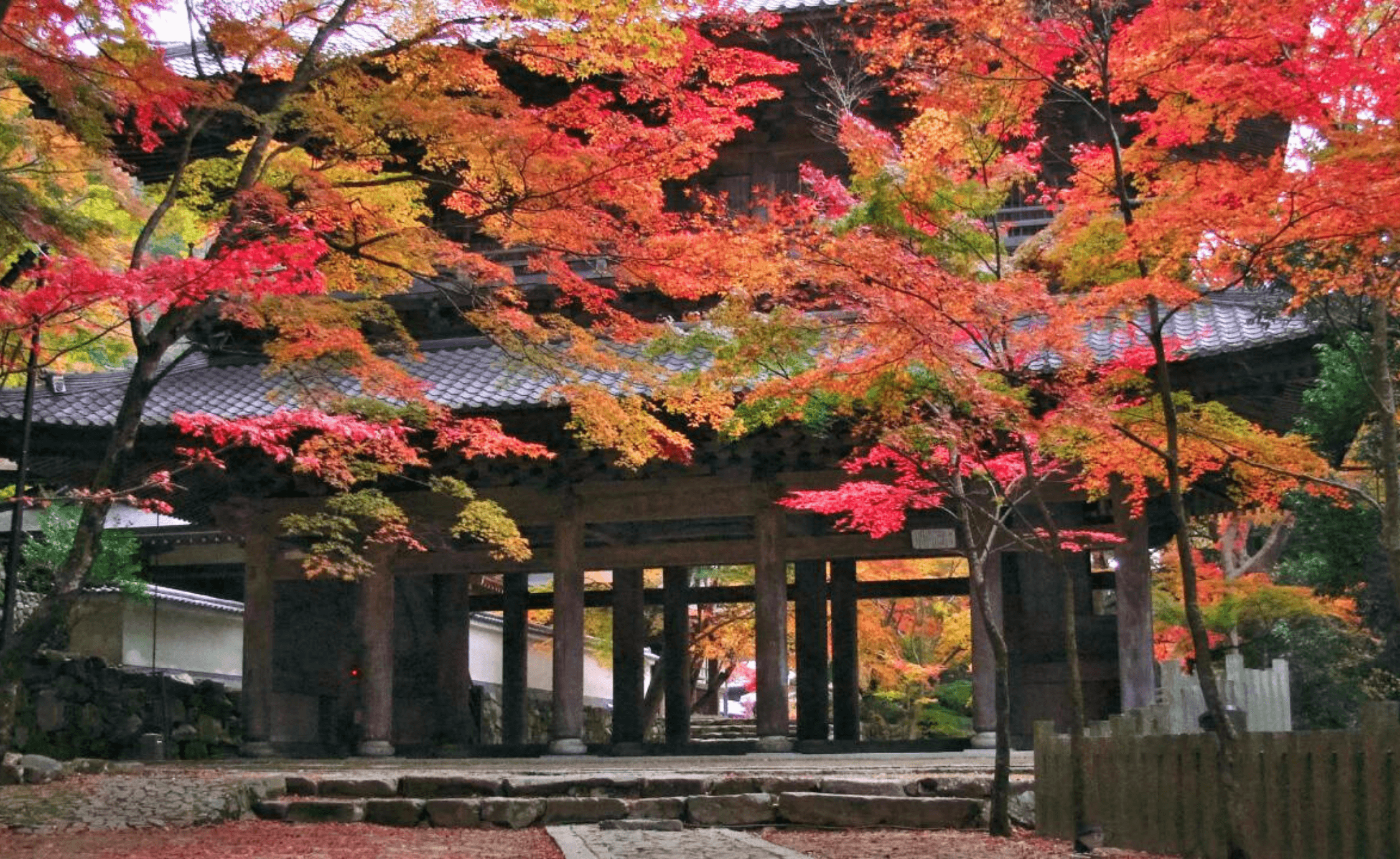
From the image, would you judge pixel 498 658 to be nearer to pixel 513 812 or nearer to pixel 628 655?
pixel 628 655

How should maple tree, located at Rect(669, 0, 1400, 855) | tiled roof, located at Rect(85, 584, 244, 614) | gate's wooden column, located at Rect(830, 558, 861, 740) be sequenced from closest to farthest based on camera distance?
maple tree, located at Rect(669, 0, 1400, 855) < gate's wooden column, located at Rect(830, 558, 861, 740) < tiled roof, located at Rect(85, 584, 244, 614)

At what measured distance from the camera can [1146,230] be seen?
892 cm

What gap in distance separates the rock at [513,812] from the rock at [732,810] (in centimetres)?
144

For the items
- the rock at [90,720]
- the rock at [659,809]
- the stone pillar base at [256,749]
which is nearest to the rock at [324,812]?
the rock at [659,809]

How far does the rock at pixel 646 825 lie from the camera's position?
11.9 m

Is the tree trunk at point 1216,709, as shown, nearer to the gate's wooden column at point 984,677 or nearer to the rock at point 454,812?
the rock at point 454,812

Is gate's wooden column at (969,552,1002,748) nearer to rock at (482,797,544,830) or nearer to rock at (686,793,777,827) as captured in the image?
rock at (686,793,777,827)

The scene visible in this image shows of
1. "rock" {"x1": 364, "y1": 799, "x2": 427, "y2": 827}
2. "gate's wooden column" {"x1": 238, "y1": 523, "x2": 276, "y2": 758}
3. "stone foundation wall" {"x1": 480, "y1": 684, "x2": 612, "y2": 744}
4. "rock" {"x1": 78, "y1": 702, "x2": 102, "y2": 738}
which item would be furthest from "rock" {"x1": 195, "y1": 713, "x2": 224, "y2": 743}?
"rock" {"x1": 364, "y1": 799, "x2": 427, "y2": 827}

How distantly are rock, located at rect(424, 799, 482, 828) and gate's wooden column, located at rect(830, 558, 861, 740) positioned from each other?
11.0 meters

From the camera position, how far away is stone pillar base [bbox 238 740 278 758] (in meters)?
18.9

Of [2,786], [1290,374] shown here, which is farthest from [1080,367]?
[2,786]

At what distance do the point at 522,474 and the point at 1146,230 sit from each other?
11.0 metres

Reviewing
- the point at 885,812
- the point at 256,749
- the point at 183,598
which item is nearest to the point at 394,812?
the point at 885,812

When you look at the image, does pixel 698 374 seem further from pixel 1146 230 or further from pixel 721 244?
pixel 1146 230
